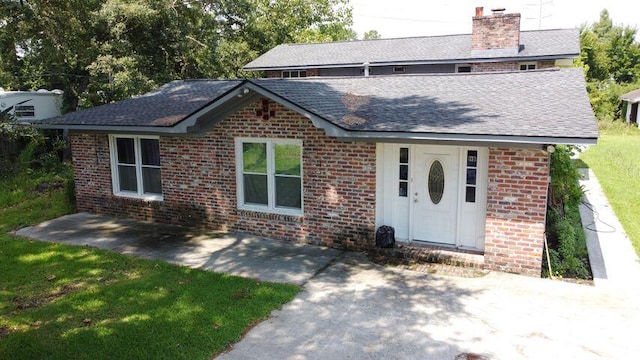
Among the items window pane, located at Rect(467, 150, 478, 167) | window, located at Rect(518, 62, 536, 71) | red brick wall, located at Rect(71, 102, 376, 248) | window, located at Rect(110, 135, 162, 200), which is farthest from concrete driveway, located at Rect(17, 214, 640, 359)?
window, located at Rect(518, 62, 536, 71)

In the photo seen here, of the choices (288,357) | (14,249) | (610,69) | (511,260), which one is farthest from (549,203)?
(610,69)

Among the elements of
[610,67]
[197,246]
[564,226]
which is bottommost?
[197,246]

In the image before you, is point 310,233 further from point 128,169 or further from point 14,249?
point 14,249

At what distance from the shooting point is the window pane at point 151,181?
11.7 m

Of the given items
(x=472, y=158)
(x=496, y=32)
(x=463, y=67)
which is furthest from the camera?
(x=463, y=67)

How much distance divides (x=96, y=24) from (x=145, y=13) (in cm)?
199

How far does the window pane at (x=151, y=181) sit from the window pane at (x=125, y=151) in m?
0.47

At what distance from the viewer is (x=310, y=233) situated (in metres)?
9.96

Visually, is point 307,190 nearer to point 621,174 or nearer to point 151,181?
point 151,181

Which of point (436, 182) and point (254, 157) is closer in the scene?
point (436, 182)

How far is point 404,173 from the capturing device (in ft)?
30.5

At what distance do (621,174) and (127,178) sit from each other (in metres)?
16.9

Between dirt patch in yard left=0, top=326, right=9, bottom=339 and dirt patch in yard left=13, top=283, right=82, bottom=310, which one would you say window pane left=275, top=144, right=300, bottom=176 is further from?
dirt patch in yard left=0, top=326, right=9, bottom=339

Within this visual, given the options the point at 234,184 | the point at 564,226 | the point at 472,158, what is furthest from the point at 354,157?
the point at 564,226
